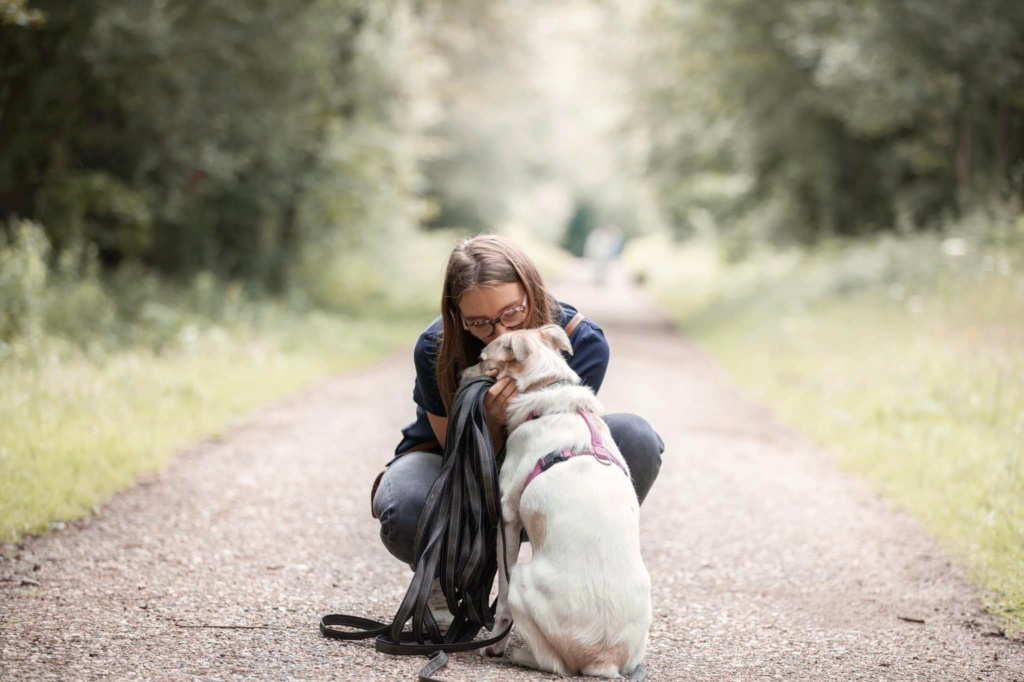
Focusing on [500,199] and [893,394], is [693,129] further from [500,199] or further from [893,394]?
[893,394]

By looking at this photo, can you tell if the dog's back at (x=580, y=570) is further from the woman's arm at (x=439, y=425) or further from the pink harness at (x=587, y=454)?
the woman's arm at (x=439, y=425)

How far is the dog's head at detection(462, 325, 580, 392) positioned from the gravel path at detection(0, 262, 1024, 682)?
1066 millimetres

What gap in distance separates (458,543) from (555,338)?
2.83 feet

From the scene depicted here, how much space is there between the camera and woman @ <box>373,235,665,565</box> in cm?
355

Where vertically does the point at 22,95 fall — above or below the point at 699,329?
above

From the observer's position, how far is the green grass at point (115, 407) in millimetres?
5148

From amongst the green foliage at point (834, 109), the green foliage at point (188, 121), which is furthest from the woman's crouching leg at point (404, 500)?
the green foliage at point (834, 109)

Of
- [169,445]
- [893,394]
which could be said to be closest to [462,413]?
[169,445]

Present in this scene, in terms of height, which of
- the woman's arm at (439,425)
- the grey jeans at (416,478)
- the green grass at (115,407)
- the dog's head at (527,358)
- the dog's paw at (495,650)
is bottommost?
the green grass at (115,407)

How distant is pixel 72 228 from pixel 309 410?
15.8 feet

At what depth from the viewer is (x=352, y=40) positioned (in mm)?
15172

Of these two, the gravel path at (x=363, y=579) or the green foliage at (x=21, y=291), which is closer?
the gravel path at (x=363, y=579)

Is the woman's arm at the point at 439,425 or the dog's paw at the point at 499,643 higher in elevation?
the woman's arm at the point at 439,425

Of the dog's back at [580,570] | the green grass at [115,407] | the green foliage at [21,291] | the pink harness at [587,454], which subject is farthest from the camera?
the green foliage at [21,291]
